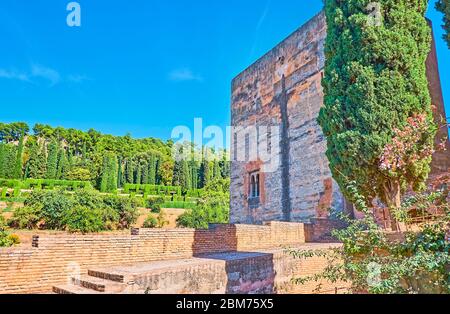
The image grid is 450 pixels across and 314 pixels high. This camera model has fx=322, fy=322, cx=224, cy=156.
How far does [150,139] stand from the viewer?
69812 mm

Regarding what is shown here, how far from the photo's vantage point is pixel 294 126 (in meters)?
13.6

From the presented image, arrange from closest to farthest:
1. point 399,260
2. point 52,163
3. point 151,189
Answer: point 399,260
point 151,189
point 52,163

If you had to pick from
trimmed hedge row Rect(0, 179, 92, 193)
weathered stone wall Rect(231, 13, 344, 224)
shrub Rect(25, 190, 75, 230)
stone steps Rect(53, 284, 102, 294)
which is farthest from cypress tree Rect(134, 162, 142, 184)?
stone steps Rect(53, 284, 102, 294)

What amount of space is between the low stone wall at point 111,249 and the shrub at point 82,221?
30.4 ft

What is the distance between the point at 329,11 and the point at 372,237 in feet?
18.5

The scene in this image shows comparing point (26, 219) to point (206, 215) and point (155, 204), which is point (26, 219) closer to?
point (206, 215)

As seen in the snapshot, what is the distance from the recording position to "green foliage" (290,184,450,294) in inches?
148

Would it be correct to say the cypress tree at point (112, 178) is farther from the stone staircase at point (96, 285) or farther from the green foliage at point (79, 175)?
the stone staircase at point (96, 285)

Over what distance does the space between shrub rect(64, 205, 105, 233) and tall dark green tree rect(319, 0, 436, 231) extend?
1229 cm

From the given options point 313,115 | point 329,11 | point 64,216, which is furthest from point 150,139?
point 329,11

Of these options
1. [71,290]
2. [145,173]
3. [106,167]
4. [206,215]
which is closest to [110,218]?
[206,215]

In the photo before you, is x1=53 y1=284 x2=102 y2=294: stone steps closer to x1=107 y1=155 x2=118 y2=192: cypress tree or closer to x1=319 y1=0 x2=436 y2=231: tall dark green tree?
x1=319 y1=0 x2=436 y2=231: tall dark green tree

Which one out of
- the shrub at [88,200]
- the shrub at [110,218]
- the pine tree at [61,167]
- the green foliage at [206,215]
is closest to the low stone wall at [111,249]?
the green foliage at [206,215]

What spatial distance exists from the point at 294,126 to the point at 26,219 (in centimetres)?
1452
